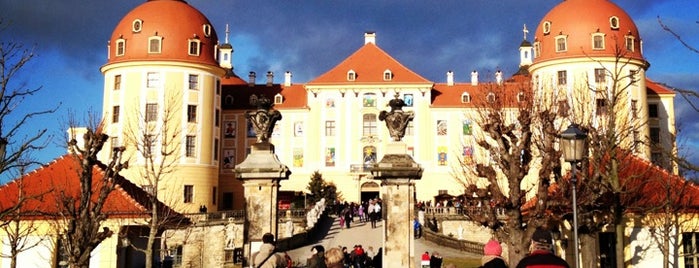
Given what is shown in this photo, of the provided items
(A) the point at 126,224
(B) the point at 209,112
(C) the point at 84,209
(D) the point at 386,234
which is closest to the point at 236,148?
(B) the point at 209,112

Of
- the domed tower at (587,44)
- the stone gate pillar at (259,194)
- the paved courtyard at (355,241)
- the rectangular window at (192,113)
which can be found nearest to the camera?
the stone gate pillar at (259,194)

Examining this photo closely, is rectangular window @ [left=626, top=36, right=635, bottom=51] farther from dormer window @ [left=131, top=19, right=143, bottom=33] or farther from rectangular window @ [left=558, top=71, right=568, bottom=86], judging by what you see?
dormer window @ [left=131, top=19, right=143, bottom=33]

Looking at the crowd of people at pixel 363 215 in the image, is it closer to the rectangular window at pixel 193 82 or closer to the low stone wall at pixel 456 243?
the low stone wall at pixel 456 243

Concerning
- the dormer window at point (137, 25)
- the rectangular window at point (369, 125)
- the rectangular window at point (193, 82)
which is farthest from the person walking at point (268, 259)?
the rectangular window at point (369, 125)

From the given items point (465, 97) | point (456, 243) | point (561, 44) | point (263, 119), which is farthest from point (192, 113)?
point (263, 119)

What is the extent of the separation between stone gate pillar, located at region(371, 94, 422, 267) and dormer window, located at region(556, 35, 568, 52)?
40.6 metres

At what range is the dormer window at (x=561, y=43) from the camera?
5347cm

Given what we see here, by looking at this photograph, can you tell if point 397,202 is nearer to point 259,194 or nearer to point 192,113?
point 259,194

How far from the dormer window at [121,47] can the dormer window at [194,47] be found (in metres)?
5.34

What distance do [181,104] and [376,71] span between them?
19.6 metres

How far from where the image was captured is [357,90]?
208ft

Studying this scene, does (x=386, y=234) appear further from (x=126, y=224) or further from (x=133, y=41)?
(x=133, y=41)

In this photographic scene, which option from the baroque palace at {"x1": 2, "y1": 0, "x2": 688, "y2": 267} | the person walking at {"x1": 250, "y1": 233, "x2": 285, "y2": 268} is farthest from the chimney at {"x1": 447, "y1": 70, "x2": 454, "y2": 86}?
the person walking at {"x1": 250, "y1": 233, "x2": 285, "y2": 268}

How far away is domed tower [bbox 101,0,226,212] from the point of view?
173ft
